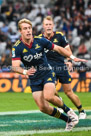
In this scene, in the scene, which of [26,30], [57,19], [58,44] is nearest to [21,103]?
[58,44]

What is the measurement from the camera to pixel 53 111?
787 cm

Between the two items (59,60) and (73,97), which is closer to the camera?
(73,97)

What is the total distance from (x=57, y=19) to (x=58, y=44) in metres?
13.8

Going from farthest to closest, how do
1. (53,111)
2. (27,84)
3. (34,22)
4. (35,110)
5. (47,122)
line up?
(34,22) → (27,84) → (35,110) → (47,122) → (53,111)

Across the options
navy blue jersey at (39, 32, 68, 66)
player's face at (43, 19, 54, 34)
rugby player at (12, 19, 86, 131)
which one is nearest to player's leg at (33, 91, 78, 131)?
rugby player at (12, 19, 86, 131)

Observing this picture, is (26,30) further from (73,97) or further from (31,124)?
(73,97)

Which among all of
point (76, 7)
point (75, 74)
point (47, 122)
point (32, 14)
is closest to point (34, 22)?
point (32, 14)

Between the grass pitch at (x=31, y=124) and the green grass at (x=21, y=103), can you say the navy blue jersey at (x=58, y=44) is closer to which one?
the grass pitch at (x=31, y=124)

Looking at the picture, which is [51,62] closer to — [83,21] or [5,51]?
[5,51]

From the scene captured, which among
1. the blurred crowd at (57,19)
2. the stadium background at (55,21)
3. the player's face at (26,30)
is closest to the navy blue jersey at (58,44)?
the player's face at (26,30)

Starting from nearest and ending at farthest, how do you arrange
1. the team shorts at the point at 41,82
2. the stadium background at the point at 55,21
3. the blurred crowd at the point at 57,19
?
the team shorts at the point at 41,82, the stadium background at the point at 55,21, the blurred crowd at the point at 57,19

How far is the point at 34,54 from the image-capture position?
7.84 m

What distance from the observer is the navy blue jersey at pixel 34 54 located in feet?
25.7

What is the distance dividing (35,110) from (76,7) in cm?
1335
